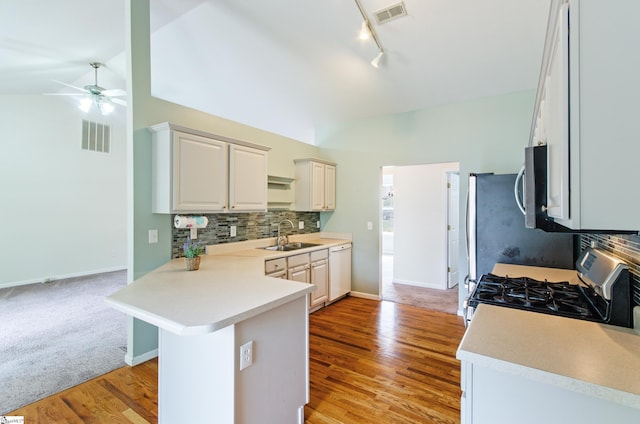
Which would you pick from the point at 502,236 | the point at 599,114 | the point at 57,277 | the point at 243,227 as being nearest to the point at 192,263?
the point at 243,227

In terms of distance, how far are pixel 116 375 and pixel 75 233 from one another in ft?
15.5

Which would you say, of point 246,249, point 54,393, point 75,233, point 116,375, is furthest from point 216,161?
point 75,233

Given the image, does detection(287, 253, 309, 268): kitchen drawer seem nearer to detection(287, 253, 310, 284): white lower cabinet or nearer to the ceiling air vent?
A: detection(287, 253, 310, 284): white lower cabinet

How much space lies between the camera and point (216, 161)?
2936 millimetres

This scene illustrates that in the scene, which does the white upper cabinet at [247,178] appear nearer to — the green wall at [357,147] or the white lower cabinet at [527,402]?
the green wall at [357,147]

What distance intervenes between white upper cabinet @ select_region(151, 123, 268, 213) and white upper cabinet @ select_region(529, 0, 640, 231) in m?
2.68

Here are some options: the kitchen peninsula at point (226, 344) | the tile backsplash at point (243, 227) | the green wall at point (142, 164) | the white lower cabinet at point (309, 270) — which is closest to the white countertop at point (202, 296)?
the kitchen peninsula at point (226, 344)

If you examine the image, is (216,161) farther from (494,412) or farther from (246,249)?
(494,412)

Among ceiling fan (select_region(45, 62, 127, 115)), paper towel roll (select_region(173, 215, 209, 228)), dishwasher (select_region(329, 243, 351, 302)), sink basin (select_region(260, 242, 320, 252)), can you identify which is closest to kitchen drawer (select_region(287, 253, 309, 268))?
sink basin (select_region(260, 242, 320, 252))

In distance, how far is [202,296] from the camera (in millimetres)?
1638

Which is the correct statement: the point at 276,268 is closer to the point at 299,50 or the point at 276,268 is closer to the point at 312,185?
the point at 312,185

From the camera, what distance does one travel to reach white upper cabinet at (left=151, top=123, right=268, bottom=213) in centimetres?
260

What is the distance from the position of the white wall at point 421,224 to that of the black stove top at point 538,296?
3.25m

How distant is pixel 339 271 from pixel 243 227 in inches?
63.7
